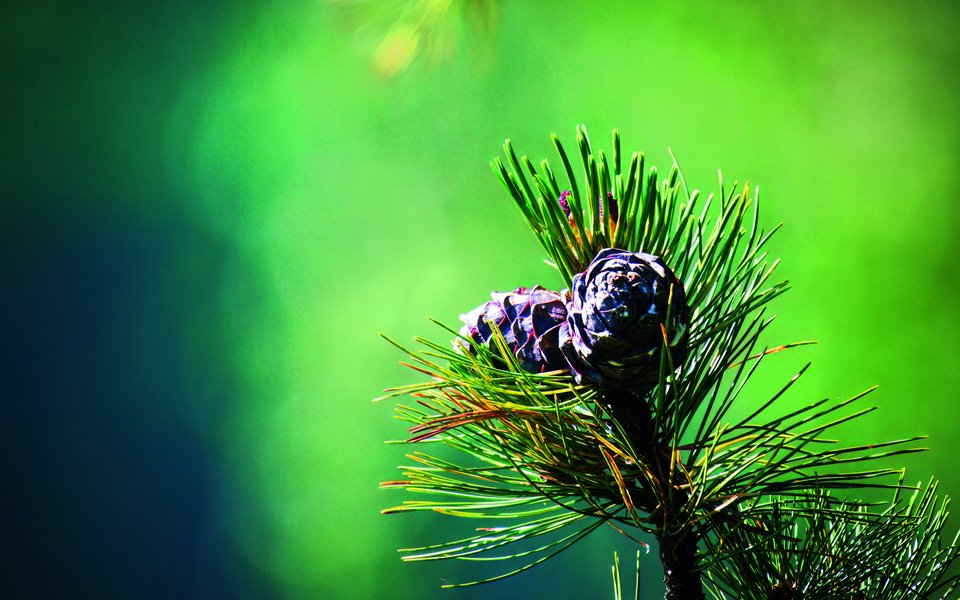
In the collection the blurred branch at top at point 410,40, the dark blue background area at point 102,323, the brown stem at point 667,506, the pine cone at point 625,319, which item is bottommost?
the brown stem at point 667,506

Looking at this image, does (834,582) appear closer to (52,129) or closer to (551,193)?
(551,193)

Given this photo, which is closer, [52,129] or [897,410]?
[897,410]

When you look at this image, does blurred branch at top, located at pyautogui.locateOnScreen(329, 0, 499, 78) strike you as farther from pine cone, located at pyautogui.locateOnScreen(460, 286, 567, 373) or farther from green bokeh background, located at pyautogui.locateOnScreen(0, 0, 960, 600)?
pine cone, located at pyautogui.locateOnScreen(460, 286, 567, 373)

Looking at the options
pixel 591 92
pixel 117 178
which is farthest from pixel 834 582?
pixel 117 178

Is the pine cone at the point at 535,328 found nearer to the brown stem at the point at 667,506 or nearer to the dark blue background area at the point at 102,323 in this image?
the brown stem at the point at 667,506

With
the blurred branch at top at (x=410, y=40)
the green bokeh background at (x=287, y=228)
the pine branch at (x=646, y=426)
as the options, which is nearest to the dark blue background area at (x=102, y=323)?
the green bokeh background at (x=287, y=228)

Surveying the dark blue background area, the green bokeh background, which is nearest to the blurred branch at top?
the green bokeh background

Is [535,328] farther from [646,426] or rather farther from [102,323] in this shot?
[102,323]

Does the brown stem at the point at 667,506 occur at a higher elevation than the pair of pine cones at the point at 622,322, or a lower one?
lower
